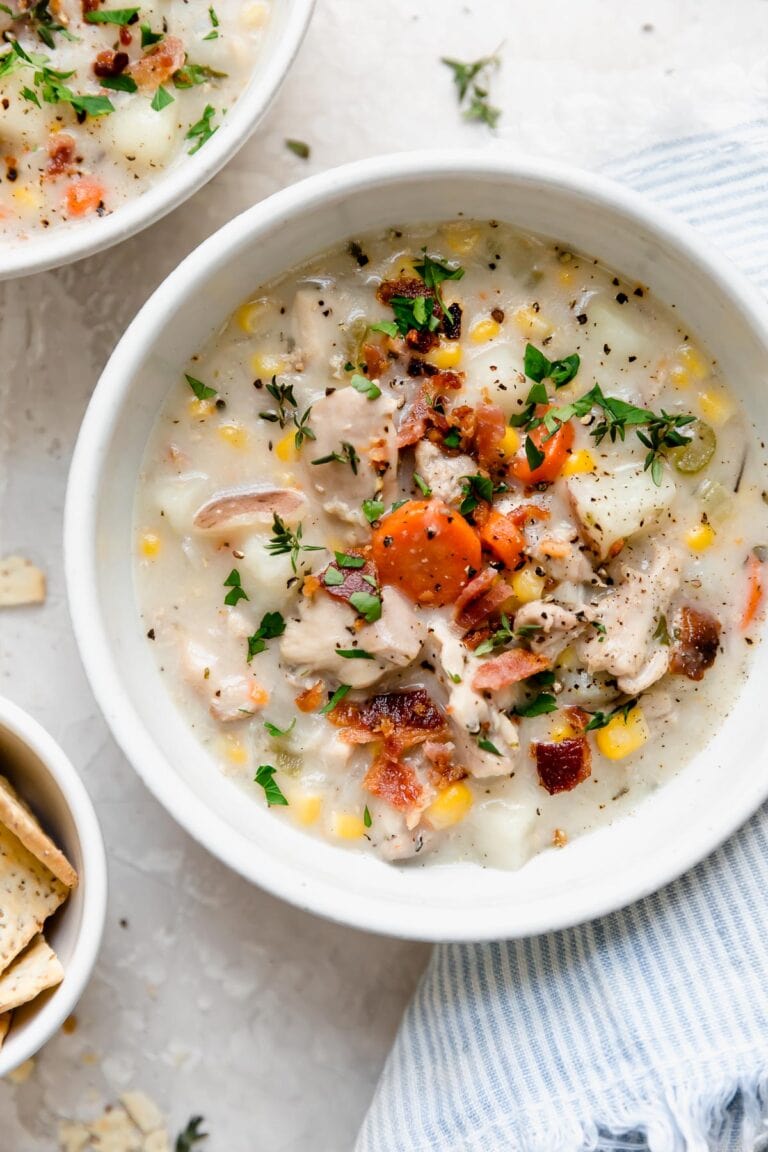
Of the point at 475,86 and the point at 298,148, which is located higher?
the point at 475,86

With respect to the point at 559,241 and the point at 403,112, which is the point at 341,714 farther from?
the point at 403,112

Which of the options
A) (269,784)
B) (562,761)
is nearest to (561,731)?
(562,761)

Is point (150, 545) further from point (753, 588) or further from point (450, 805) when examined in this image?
point (753, 588)

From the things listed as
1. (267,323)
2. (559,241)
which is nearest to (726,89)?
(559,241)

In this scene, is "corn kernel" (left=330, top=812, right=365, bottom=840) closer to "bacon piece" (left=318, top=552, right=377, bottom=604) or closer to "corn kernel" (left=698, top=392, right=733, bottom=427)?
"bacon piece" (left=318, top=552, right=377, bottom=604)

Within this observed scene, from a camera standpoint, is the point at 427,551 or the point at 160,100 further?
the point at 160,100

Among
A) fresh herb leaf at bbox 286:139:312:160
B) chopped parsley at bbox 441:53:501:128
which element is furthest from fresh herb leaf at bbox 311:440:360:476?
chopped parsley at bbox 441:53:501:128

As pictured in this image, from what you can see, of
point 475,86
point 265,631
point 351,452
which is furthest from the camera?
point 475,86
